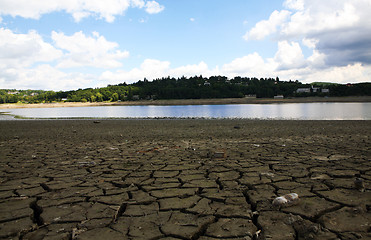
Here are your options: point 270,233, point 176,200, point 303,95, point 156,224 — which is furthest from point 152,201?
point 303,95

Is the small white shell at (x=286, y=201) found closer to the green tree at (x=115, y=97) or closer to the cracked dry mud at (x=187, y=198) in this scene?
the cracked dry mud at (x=187, y=198)

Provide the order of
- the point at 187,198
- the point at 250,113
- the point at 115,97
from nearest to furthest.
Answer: the point at 187,198 < the point at 250,113 < the point at 115,97

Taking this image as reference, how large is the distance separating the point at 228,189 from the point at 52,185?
247cm

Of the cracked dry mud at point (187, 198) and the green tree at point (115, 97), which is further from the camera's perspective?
the green tree at point (115, 97)

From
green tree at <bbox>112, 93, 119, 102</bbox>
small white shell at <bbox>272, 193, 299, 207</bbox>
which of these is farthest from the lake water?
green tree at <bbox>112, 93, 119, 102</bbox>

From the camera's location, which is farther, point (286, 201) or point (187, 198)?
point (187, 198)

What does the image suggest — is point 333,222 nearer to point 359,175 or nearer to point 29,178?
point 359,175

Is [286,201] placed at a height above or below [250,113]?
above

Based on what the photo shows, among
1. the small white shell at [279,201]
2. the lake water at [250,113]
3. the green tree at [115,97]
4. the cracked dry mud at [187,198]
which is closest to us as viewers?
the cracked dry mud at [187,198]

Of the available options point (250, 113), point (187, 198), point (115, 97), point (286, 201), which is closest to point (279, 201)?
point (286, 201)

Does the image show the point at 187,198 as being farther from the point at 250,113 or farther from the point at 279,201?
the point at 250,113

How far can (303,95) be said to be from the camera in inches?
2987

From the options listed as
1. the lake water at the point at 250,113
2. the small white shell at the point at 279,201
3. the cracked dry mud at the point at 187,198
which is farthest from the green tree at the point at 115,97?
the small white shell at the point at 279,201

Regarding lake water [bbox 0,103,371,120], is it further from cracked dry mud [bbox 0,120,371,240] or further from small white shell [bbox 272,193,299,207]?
small white shell [bbox 272,193,299,207]
